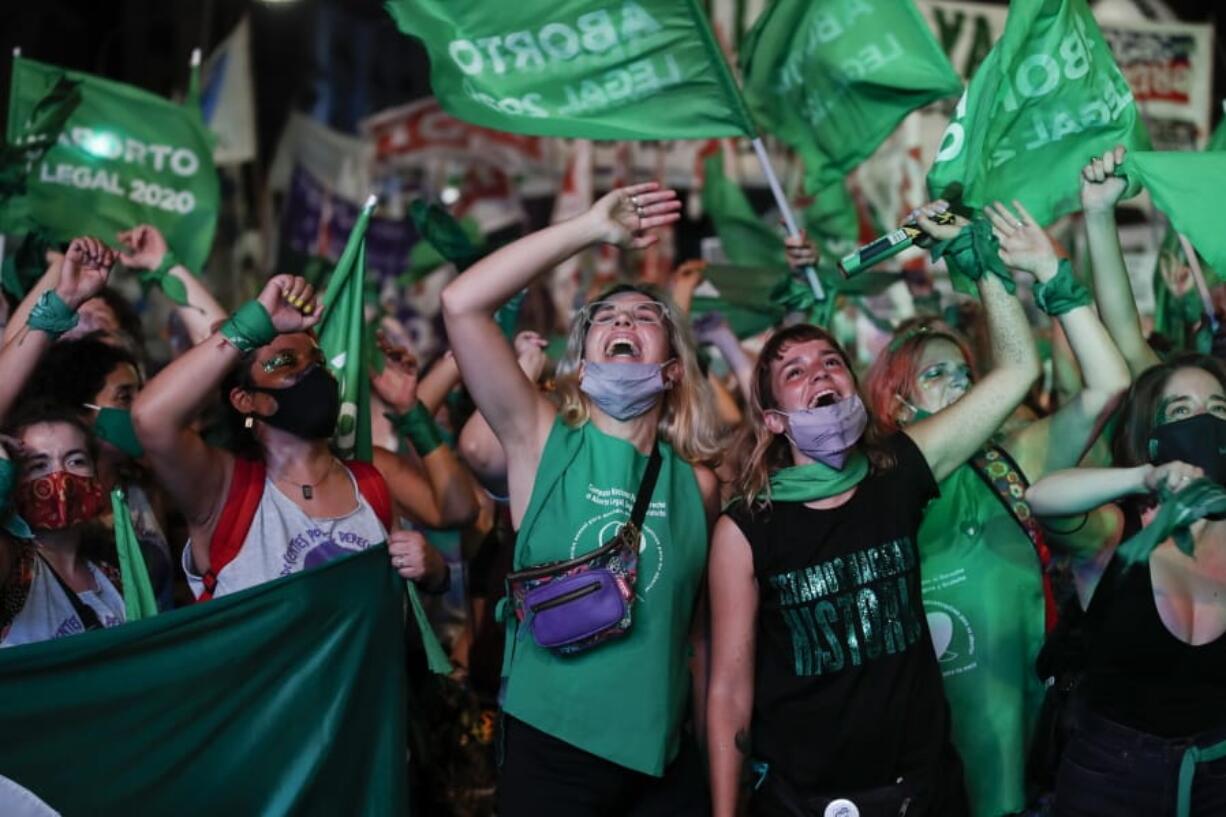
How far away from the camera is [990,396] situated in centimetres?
397

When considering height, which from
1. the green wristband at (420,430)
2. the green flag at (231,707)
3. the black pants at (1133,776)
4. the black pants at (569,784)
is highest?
the green wristband at (420,430)

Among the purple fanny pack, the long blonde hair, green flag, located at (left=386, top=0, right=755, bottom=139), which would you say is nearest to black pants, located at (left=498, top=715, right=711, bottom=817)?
the purple fanny pack

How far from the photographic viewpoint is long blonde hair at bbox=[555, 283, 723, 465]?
12.8 feet

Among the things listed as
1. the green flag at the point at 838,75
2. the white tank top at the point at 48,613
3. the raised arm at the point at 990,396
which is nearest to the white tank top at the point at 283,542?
→ the white tank top at the point at 48,613

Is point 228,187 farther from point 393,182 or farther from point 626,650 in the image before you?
point 626,650

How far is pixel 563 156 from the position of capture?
13.0 meters

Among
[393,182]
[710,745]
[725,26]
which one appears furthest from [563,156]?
[710,745]

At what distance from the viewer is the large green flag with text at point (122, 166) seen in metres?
6.62

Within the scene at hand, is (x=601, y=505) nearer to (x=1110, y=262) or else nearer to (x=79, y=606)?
(x=79, y=606)

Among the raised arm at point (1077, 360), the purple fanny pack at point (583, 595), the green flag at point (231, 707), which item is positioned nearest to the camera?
the green flag at point (231, 707)

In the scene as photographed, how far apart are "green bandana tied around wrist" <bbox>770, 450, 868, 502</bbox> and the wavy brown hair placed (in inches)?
1.2

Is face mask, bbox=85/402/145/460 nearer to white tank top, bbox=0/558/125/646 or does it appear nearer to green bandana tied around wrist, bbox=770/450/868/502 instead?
white tank top, bbox=0/558/125/646

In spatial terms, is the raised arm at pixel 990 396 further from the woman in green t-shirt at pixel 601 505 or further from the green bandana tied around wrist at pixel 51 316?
the green bandana tied around wrist at pixel 51 316

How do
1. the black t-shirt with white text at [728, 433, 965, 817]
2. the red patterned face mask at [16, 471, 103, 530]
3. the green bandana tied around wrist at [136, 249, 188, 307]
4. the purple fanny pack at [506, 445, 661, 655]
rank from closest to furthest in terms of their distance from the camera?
the purple fanny pack at [506, 445, 661, 655]
the black t-shirt with white text at [728, 433, 965, 817]
the red patterned face mask at [16, 471, 103, 530]
the green bandana tied around wrist at [136, 249, 188, 307]
